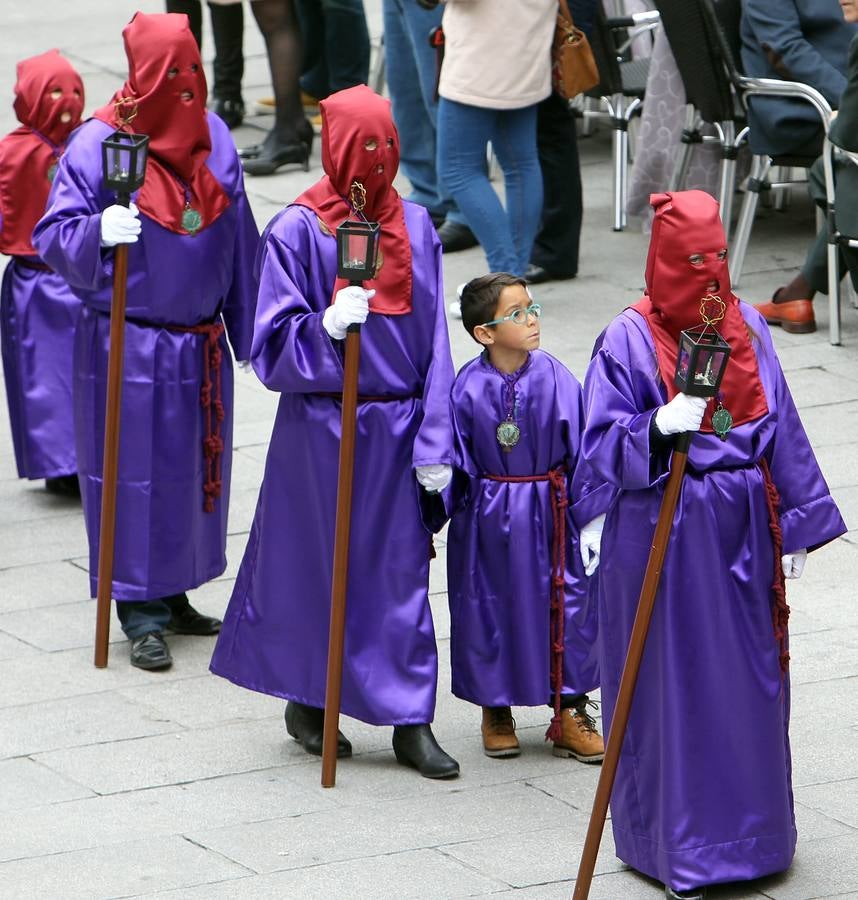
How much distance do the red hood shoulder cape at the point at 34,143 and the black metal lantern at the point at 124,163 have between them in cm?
177

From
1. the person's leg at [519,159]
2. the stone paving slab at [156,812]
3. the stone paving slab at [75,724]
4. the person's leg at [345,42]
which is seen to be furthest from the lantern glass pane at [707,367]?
the person's leg at [345,42]

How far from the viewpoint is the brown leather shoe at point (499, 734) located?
5.74 meters

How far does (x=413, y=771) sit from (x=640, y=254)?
16.8 ft

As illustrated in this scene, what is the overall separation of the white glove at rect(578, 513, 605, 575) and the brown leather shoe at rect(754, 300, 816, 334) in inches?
167

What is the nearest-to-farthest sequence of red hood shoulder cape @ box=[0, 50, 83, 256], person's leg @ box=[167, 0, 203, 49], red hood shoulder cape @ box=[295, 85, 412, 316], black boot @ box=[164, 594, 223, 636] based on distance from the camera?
red hood shoulder cape @ box=[295, 85, 412, 316] < black boot @ box=[164, 594, 223, 636] < red hood shoulder cape @ box=[0, 50, 83, 256] < person's leg @ box=[167, 0, 203, 49]

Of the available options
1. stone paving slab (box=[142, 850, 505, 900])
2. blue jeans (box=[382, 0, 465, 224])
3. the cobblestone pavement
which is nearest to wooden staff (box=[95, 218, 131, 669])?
the cobblestone pavement

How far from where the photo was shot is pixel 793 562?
4.98 m

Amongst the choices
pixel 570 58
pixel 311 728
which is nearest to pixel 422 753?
pixel 311 728

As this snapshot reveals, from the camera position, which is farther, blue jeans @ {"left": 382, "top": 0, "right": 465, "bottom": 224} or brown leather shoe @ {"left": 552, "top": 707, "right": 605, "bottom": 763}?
blue jeans @ {"left": 382, "top": 0, "right": 465, "bottom": 224}

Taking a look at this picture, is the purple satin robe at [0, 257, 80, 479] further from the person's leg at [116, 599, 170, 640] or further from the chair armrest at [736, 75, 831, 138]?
the chair armrest at [736, 75, 831, 138]

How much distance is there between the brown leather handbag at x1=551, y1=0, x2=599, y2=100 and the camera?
8.98m

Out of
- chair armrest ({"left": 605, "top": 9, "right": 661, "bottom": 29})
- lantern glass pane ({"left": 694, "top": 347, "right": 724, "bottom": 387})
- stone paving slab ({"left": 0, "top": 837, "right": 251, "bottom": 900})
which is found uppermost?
chair armrest ({"left": 605, "top": 9, "right": 661, "bottom": 29})

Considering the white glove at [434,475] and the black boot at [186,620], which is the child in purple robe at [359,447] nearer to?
the white glove at [434,475]

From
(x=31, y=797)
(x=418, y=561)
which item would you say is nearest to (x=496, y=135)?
(x=418, y=561)
